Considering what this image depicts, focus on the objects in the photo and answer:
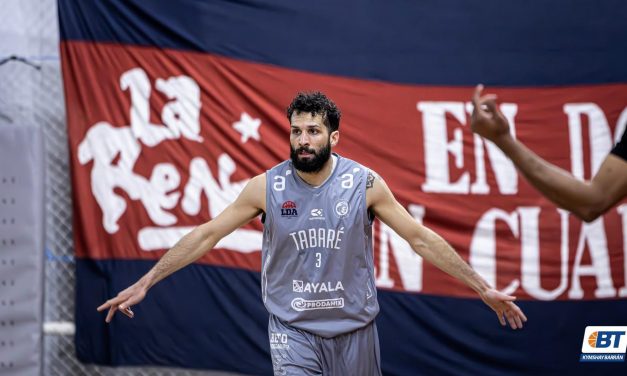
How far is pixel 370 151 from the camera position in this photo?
583cm

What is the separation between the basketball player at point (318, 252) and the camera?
4078 mm

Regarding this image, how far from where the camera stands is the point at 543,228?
565 cm

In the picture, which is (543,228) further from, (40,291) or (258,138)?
(40,291)

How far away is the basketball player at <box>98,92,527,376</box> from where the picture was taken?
4.08 metres

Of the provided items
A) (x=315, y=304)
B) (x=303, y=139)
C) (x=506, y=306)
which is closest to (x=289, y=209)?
(x=303, y=139)

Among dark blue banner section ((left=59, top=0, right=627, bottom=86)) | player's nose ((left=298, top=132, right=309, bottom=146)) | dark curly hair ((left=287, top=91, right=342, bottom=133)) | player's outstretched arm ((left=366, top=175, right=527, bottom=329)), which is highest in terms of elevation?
dark blue banner section ((left=59, top=0, right=627, bottom=86))

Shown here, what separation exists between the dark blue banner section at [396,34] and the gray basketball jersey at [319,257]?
6.41ft

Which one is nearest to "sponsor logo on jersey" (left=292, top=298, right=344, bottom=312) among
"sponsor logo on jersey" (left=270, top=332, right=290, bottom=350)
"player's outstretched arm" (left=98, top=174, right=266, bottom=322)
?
"sponsor logo on jersey" (left=270, top=332, right=290, bottom=350)

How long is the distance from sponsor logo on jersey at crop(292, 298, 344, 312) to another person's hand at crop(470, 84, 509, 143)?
1.92 metres

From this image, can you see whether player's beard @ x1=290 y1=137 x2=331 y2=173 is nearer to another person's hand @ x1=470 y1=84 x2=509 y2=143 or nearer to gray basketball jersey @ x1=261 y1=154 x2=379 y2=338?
gray basketball jersey @ x1=261 y1=154 x2=379 y2=338

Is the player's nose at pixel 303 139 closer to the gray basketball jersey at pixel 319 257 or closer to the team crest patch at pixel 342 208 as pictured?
the gray basketball jersey at pixel 319 257

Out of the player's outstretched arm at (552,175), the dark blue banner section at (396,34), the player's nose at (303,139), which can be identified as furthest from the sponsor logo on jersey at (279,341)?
the dark blue banner section at (396,34)

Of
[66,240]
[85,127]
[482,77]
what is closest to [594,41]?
[482,77]

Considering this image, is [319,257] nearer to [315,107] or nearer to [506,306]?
[315,107]
